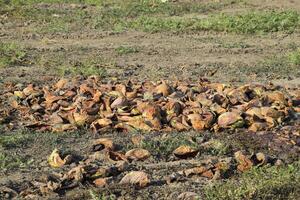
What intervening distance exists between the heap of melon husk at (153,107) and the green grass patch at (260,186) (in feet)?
4.13

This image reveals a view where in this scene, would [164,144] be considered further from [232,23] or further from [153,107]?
[232,23]

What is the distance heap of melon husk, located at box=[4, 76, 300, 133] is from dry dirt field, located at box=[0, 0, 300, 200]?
0.02 metres

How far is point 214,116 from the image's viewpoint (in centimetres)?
661

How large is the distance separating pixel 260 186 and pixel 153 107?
2168 mm

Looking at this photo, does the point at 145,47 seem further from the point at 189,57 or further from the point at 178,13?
the point at 178,13

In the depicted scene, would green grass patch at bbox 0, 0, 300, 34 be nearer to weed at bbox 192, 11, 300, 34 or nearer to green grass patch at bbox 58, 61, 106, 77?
weed at bbox 192, 11, 300, 34

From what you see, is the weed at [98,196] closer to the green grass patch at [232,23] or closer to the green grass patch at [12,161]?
the green grass patch at [12,161]

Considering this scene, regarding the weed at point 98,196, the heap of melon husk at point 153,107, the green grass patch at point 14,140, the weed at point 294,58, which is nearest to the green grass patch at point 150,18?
the weed at point 294,58

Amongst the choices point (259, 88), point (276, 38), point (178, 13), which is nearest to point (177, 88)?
point (259, 88)

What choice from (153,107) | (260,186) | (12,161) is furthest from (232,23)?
(260,186)

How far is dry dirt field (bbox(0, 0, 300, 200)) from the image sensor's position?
513 cm

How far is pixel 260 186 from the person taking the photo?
4.77 m

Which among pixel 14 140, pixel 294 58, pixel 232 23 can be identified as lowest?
pixel 294 58

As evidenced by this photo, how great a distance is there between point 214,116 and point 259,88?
53.5 inches
